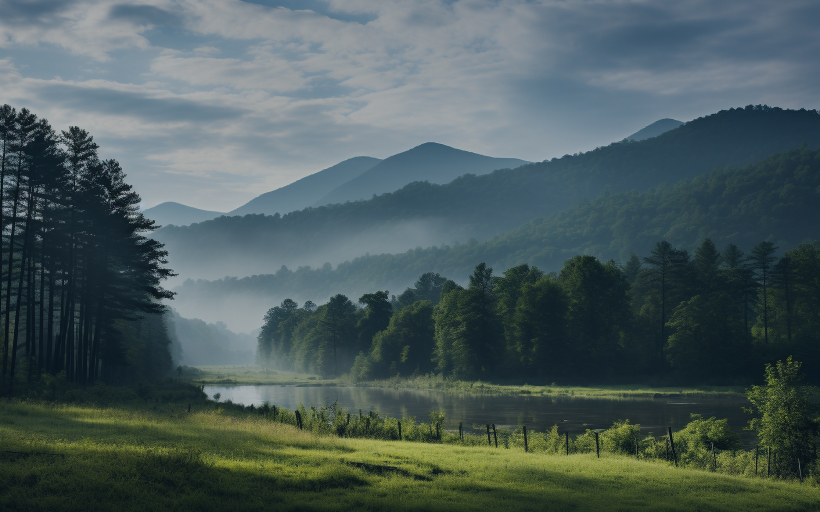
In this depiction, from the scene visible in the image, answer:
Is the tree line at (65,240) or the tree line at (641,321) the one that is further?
the tree line at (641,321)

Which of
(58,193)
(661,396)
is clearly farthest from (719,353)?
(58,193)

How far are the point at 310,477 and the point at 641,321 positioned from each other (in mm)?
83891

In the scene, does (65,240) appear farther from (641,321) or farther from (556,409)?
(641,321)

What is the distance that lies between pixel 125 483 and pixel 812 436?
28.7 metres

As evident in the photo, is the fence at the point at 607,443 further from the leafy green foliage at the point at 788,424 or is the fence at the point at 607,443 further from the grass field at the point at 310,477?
the grass field at the point at 310,477

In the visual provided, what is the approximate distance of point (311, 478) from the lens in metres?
18.6

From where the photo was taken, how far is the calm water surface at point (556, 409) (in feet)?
164

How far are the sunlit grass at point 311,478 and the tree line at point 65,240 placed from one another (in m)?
25.1

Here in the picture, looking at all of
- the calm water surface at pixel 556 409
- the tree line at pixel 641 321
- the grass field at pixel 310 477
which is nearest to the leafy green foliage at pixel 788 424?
the grass field at pixel 310 477

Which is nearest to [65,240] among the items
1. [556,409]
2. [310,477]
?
[310,477]

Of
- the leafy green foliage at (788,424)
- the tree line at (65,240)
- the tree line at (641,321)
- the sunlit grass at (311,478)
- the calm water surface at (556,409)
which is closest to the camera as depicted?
the sunlit grass at (311,478)

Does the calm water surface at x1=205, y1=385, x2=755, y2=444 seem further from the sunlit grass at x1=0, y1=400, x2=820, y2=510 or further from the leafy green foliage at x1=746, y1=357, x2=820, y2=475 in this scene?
the sunlit grass at x1=0, y1=400, x2=820, y2=510

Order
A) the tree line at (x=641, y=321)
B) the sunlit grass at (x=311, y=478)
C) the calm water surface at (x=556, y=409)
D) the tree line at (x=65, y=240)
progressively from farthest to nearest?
the tree line at (x=641, y=321), the calm water surface at (x=556, y=409), the tree line at (x=65, y=240), the sunlit grass at (x=311, y=478)

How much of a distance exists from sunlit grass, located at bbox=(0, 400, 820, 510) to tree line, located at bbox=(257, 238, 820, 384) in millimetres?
63773
